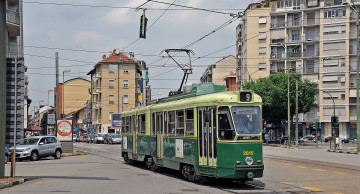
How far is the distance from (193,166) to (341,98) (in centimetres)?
6689

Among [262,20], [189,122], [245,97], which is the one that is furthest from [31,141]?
[262,20]

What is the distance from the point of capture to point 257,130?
1488cm

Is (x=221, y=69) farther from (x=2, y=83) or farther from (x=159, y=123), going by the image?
(x=2, y=83)

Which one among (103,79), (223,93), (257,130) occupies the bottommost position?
(257,130)

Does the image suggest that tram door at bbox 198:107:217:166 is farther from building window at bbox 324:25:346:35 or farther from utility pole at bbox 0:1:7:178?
building window at bbox 324:25:346:35

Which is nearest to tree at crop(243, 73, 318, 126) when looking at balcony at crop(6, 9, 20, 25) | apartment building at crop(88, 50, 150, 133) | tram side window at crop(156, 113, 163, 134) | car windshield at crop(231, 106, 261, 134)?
balcony at crop(6, 9, 20, 25)

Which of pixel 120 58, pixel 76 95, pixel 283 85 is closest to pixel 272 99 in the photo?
pixel 283 85

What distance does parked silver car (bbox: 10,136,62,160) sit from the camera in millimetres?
31547

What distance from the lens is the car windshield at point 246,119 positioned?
1473cm

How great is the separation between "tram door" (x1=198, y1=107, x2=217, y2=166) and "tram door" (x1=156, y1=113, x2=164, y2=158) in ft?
12.7

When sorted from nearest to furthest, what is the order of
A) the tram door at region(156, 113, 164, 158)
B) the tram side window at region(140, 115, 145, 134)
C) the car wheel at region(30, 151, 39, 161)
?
the tram door at region(156, 113, 164, 158) → the tram side window at region(140, 115, 145, 134) → the car wheel at region(30, 151, 39, 161)

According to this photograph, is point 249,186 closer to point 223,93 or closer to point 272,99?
point 223,93

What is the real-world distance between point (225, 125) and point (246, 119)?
63 centimetres

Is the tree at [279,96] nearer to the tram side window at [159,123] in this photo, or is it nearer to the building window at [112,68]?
the building window at [112,68]
